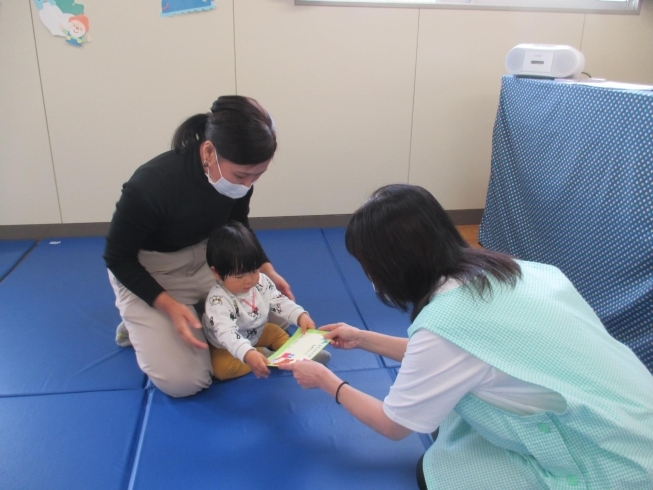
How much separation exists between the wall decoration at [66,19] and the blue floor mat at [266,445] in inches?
81.8

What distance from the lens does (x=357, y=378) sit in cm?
171

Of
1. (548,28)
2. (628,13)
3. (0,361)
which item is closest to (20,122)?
(0,361)

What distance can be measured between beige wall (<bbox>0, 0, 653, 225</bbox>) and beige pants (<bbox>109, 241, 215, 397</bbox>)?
138cm

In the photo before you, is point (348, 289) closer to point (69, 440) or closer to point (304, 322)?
point (304, 322)

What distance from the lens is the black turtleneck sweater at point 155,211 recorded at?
157cm

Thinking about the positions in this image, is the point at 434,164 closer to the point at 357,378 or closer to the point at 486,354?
the point at 357,378

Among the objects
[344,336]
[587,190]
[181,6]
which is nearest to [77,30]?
[181,6]

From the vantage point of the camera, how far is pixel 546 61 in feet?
7.93

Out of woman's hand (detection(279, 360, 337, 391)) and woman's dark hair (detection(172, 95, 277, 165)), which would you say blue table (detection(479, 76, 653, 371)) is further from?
woman's dark hair (detection(172, 95, 277, 165))

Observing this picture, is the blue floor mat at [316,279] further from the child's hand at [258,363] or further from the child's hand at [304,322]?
the child's hand at [258,363]

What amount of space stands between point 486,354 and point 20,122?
2.86m

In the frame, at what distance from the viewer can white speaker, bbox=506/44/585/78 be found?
2342 millimetres

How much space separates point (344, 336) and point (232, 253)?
1.43 ft

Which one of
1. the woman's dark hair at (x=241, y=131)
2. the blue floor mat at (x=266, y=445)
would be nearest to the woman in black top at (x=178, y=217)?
the woman's dark hair at (x=241, y=131)
